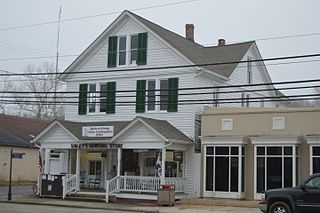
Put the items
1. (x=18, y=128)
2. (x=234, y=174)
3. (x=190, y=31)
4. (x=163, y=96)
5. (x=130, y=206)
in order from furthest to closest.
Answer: (x=18, y=128)
(x=190, y=31)
(x=163, y=96)
(x=234, y=174)
(x=130, y=206)

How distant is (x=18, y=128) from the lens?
178ft

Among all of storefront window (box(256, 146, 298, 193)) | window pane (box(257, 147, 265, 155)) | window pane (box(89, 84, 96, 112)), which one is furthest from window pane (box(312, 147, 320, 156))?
window pane (box(89, 84, 96, 112))

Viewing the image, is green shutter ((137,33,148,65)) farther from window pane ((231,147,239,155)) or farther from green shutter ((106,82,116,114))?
window pane ((231,147,239,155))

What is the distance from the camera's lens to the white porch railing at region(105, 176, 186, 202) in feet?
99.0

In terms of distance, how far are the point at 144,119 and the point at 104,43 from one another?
833cm

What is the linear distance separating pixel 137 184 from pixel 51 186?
5643 mm

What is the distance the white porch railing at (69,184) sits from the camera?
3203 centimetres

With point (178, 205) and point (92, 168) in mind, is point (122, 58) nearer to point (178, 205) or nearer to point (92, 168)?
point (92, 168)

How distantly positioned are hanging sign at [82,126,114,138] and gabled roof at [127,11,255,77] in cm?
649

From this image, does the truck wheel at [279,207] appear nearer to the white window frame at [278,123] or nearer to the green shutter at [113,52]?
the white window frame at [278,123]

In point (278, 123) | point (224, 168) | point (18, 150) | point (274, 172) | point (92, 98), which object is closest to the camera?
point (274, 172)

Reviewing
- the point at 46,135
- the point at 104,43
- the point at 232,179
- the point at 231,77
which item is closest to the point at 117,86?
the point at 104,43

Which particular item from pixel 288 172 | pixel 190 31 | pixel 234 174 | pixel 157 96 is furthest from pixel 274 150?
pixel 190 31

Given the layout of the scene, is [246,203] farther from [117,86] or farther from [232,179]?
[117,86]
